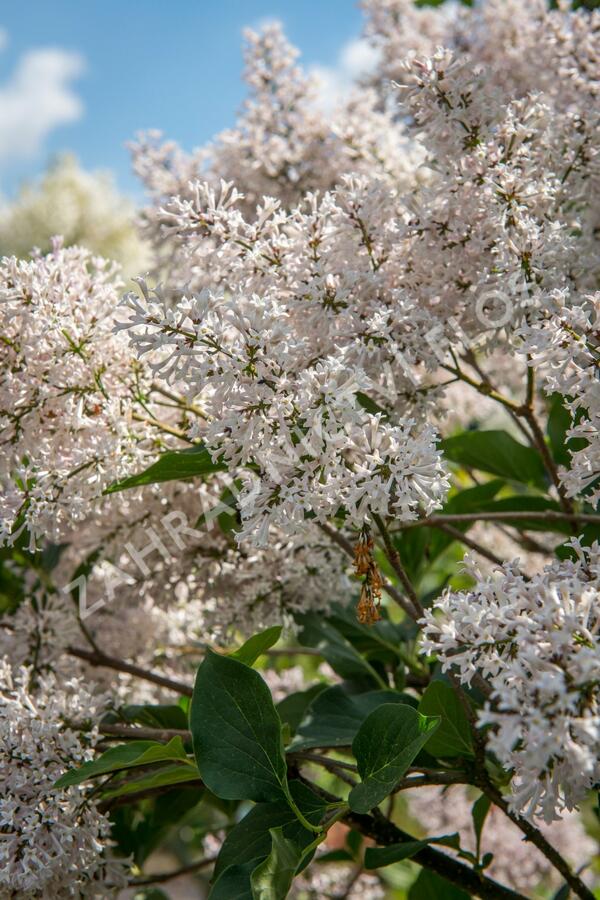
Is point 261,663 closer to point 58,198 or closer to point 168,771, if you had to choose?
point 168,771

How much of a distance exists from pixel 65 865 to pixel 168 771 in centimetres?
13

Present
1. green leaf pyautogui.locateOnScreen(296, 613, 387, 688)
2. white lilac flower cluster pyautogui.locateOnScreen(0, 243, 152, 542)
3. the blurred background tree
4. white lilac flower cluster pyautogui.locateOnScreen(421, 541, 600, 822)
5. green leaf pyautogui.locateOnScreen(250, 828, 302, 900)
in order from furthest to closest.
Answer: the blurred background tree → green leaf pyautogui.locateOnScreen(296, 613, 387, 688) → white lilac flower cluster pyautogui.locateOnScreen(0, 243, 152, 542) → green leaf pyautogui.locateOnScreen(250, 828, 302, 900) → white lilac flower cluster pyautogui.locateOnScreen(421, 541, 600, 822)

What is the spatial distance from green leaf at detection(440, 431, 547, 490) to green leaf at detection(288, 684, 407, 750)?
376mm

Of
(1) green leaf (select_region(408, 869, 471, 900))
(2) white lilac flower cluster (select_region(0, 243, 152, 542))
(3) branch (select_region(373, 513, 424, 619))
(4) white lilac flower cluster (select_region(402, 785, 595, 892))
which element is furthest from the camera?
(4) white lilac flower cluster (select_region(402, 785, 595, 892))

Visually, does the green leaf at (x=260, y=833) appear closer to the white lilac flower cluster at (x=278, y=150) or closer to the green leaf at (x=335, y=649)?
the green leaf at (x=335, y=649)

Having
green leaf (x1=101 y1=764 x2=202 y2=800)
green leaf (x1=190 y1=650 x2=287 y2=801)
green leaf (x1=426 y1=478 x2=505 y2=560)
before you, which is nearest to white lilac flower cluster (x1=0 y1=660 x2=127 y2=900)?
green leaf (x1=101 y1=764 x2=202 y2=800)

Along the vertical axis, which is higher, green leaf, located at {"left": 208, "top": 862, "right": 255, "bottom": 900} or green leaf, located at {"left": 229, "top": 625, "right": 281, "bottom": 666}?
green leaf, located at {"left": 229, "top": 625, "right": 281, "bottom": 666}

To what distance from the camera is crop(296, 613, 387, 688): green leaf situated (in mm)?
1058

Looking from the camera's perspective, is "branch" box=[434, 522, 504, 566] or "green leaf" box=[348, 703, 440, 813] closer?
"green leaf" box=[348, 703, 440, 813]

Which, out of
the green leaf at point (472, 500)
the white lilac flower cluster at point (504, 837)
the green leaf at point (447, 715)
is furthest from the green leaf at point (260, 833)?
the white lilac flower cluster at point (504, 837)

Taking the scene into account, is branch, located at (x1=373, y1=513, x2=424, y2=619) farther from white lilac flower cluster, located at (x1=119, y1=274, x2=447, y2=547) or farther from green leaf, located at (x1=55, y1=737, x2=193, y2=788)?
green leaf, located at (x1=55, y1=737, x2=193, y2=788)

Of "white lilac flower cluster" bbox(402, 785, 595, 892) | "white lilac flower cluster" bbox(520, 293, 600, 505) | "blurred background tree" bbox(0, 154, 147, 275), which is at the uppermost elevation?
"blurred background tree" bbox(0, 154, 147, 275)

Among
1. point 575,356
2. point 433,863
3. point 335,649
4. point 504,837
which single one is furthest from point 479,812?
point 504,837

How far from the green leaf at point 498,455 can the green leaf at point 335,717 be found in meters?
0.38
